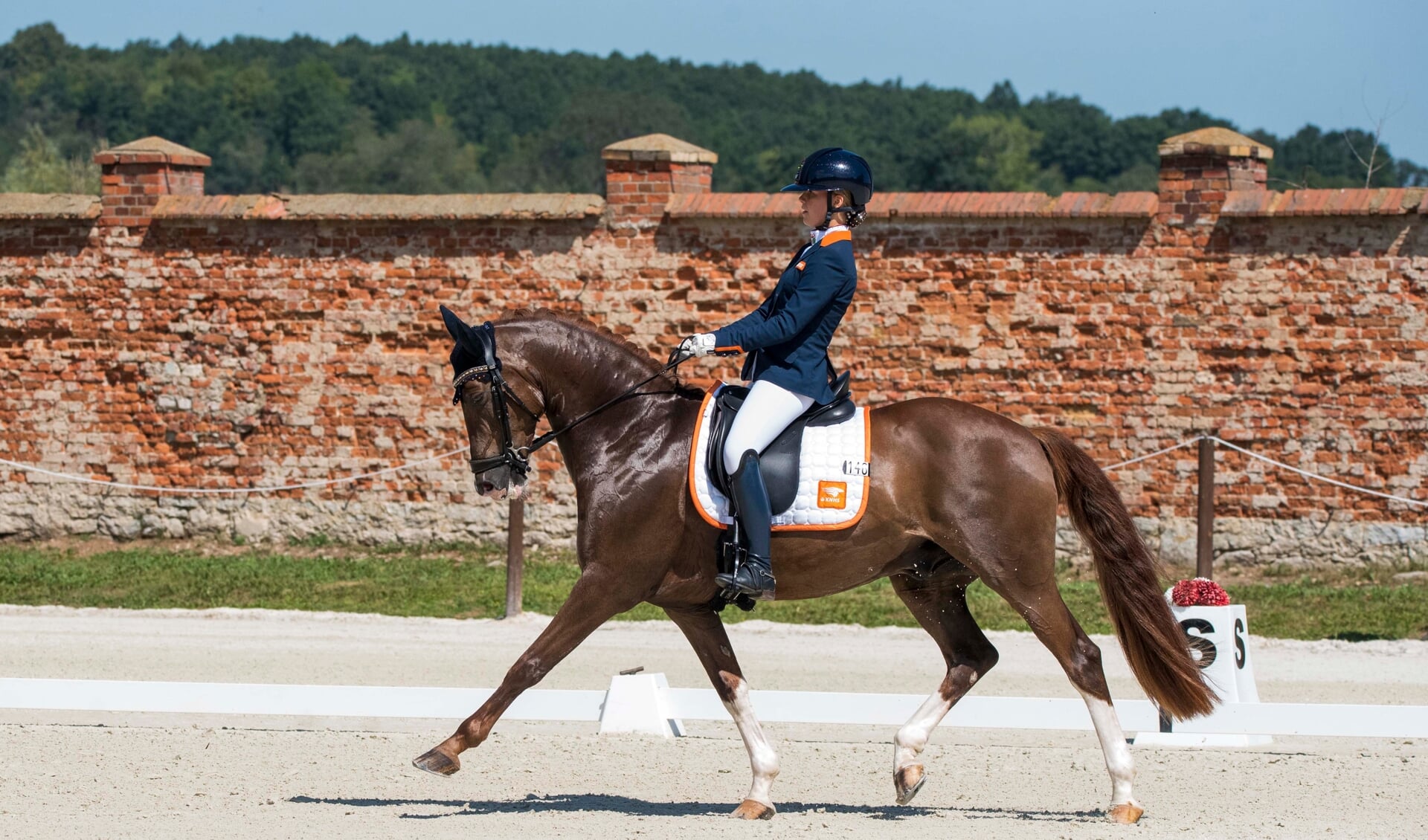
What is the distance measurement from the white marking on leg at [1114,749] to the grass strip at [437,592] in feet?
15.3

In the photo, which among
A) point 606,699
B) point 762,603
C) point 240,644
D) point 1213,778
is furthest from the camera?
point 762,603

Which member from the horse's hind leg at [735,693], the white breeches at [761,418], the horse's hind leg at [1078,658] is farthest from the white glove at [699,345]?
the horse's hind leg at [1078,658]

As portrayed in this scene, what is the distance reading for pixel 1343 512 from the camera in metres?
11.8

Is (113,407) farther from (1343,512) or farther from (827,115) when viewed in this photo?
(827,115)

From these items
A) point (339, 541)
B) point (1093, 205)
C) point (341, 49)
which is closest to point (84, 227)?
point (339, 541)

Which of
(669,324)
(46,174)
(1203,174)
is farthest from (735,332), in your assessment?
(46,174)

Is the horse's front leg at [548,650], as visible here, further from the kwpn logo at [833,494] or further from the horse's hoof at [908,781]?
the horse's hoof at [908,781]

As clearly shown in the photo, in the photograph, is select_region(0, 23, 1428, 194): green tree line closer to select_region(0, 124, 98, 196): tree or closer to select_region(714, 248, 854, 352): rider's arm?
select_region(0, 124, 98, 196): tree

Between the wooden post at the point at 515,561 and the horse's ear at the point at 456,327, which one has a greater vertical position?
the horse's ear at the point at 456,327

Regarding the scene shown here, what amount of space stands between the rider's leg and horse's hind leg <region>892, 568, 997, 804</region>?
707 millimetres

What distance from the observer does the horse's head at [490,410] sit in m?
5.89

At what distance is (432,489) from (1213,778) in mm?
8097

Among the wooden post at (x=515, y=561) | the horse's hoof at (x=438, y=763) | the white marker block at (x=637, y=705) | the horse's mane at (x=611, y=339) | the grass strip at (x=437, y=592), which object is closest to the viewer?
the horse's hoof at (x=438, y=763)

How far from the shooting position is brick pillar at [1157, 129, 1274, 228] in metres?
11.9
